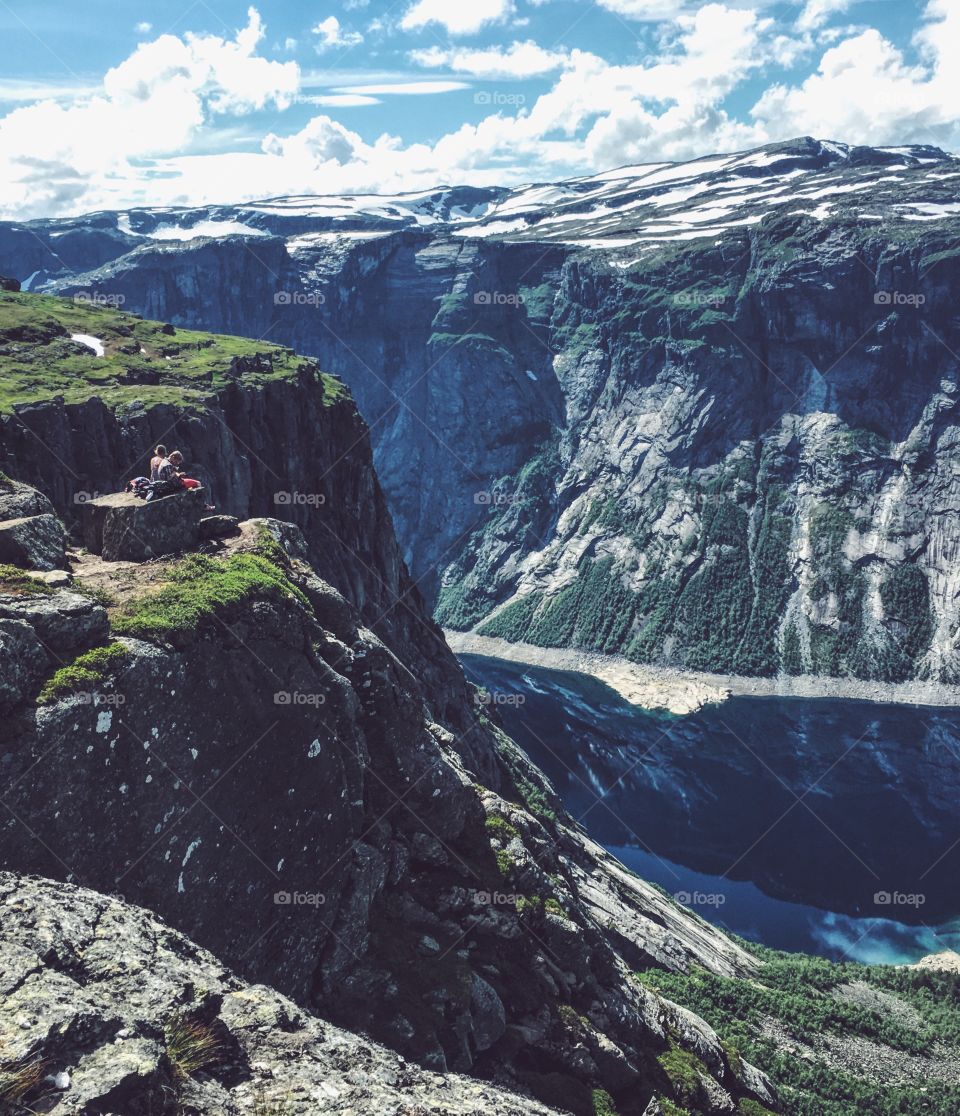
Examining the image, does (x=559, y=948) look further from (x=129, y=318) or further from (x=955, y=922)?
(x=955, y=922)

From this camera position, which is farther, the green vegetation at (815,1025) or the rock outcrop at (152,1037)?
the green vegetation at (815,1025)

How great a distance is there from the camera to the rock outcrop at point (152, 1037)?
14500 millimetres

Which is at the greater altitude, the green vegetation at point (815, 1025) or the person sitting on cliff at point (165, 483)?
the person sitting on cliff at point (165, 483)

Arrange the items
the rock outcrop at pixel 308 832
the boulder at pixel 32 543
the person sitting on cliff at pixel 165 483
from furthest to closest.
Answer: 1. the person sitting on cliff at pixel 165 483
2. the boulder at pixel 32 543
3. the rock outcrop at pixel 308 832

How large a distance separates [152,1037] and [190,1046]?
3.22 ft

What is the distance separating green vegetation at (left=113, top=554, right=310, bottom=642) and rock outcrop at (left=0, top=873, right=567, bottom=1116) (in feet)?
23.3
